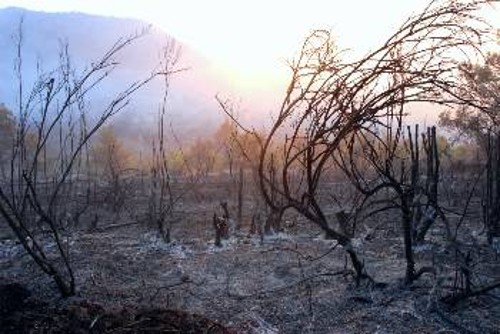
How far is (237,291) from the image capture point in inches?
281

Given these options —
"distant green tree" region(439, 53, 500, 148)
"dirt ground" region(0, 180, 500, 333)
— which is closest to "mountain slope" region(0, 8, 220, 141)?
"distant green tree" region(439, 53, 500, 148)

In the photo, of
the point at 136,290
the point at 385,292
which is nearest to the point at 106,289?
the point at 136,290

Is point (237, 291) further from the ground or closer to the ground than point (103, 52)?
closer to the ground

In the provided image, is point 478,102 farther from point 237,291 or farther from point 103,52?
point 103,52

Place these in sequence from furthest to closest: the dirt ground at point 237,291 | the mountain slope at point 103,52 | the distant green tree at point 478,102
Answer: the mountain slope at point 103,52 < the dirt ground at point 237,291 < the distant green tree at point 478,102

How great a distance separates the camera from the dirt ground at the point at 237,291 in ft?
19.2

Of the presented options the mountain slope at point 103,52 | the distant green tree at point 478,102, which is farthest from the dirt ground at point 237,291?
the mountain slope at point 103,52

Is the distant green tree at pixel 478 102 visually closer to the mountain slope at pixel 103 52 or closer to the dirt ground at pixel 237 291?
the dirt ground at pixel 237 291

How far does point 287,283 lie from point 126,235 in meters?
4.11

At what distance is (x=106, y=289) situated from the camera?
721cm

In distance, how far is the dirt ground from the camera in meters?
5.84

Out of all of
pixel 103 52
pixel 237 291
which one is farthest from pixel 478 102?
pixel 103 52

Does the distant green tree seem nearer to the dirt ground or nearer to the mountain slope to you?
the dirt ground

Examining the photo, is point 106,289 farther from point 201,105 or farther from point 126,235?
point 201,105
